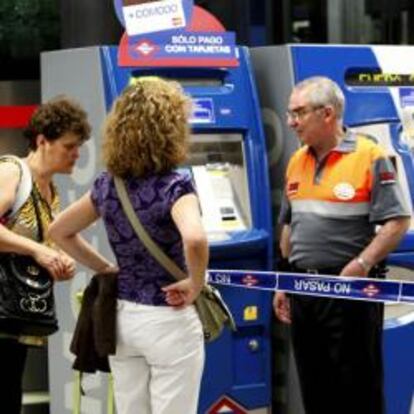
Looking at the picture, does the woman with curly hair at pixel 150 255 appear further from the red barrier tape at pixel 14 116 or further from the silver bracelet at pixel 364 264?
the red barrier tape at pixel 14 116

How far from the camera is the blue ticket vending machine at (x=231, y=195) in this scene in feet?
16.0

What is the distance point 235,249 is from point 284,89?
0.81 meters

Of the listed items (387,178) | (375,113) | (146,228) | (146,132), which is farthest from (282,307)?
(146,132)

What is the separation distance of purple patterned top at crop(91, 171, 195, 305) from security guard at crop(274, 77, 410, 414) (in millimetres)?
888

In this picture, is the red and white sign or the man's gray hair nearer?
the man's gray hair

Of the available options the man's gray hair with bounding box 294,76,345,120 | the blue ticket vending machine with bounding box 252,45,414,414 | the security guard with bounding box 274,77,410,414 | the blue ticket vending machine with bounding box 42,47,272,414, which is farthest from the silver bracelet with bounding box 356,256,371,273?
the blue ticket vending machine with bounding box 252,45,414,414

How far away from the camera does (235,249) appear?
4.83 m

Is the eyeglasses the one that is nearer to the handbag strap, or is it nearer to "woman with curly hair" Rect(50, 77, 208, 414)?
"woman with curly hair" Rect(50, 77, 208, 414)

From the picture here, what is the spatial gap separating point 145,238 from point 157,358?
40cm

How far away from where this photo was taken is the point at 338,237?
4340mm

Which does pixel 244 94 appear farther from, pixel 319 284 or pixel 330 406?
pixel 330 406

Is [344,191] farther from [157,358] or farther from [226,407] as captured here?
[226,407]

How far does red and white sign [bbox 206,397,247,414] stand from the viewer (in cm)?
493

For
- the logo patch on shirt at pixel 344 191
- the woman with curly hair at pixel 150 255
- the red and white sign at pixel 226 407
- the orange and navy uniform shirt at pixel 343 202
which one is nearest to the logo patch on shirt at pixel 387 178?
the orange and navy uniform shirt at pixel 343 202
